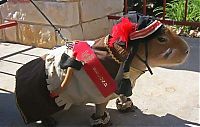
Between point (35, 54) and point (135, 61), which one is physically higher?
point (135, 61)

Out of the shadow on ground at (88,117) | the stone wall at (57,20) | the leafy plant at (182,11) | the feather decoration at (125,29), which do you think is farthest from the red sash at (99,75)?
the leafy plant at (182,11)

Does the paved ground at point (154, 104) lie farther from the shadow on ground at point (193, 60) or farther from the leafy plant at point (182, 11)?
the leafy plant at point (182, 11)

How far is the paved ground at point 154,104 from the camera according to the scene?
7.22 feet

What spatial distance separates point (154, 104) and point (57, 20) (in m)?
1.56

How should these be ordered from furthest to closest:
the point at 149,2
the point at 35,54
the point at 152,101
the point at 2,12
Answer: the point at 149,2, the point at 2,12, the point at 35,54, the point at 152,101

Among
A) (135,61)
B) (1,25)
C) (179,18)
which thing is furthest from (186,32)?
(135,61)

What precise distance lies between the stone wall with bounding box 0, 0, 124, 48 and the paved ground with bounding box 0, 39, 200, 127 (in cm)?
70

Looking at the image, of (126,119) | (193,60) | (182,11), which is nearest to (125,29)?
(126,119)

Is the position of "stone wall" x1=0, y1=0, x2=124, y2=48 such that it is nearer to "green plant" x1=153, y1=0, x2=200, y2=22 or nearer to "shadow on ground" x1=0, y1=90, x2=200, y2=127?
"green plant" x1=153, y1=0, x2=200, y2=22

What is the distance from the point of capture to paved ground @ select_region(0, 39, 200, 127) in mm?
2199

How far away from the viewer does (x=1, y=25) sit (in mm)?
3719

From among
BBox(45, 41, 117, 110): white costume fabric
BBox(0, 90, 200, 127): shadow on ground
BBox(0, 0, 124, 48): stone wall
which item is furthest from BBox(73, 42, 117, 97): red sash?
BBox(0, 0, 124, 48): stone wall

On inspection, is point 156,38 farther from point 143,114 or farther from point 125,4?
point 125,4

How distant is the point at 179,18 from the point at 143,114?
229cm
